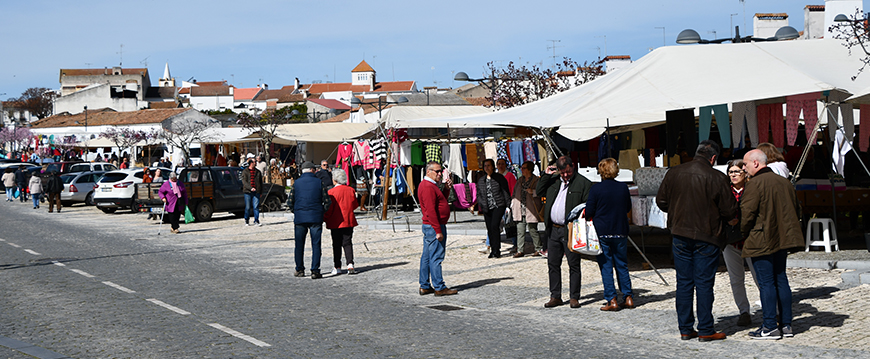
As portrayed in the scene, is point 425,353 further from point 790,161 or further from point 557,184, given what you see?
point 790,161

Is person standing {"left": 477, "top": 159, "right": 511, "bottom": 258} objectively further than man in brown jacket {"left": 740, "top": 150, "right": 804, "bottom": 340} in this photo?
Yes

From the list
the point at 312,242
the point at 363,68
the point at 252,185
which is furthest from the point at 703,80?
the point at 363,68

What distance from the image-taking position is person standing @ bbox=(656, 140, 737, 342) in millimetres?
7195

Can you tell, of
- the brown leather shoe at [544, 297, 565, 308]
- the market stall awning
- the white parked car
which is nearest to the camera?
the brown leather shoe at [544, 297, 565, 308]

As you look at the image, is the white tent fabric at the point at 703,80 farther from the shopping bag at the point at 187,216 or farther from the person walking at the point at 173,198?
the shopping bag at the point at 187,216

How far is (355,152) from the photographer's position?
77.9 feet

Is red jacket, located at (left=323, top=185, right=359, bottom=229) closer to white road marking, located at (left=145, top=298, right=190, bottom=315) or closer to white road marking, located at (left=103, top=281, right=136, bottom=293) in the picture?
white road marking, located at (left=103, top=281, right=136, bottom=293)

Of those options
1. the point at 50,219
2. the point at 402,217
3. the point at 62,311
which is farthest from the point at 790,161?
the point at 50,219

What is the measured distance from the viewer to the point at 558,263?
9.52 metres

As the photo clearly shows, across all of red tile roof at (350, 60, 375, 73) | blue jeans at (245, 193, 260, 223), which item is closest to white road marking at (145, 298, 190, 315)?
blue jeans at (245, 193, 260, 223)

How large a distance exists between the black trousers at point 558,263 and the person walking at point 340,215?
12.8 ft

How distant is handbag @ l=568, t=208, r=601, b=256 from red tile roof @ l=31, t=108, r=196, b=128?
84.5 meters

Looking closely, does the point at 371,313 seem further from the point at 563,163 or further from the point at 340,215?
the point at 340,215

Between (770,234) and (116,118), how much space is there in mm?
96778
